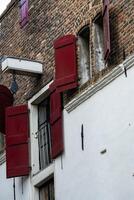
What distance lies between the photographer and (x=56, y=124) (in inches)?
744

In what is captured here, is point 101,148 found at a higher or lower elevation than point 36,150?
lower

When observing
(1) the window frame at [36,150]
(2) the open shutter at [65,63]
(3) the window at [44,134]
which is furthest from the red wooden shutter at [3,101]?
(2) the open shutter at [65,63]

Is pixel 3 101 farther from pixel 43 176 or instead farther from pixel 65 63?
pixel 65 63

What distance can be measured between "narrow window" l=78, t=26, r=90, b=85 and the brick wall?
6.9 inches

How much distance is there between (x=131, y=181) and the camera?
1558 centimetres

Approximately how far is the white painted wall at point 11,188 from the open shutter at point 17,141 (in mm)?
359

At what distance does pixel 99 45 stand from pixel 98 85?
1.18 meters

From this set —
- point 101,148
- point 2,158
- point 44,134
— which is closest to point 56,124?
point 44,134

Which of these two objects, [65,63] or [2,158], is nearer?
[65,63]

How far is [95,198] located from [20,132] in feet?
13.5

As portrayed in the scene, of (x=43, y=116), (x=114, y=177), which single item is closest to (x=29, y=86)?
(x=43, y=116)

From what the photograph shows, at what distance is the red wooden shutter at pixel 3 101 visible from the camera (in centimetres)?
2119

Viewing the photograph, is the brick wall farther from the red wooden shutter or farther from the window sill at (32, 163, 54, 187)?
the window sill at (32, 163, 54, 187)

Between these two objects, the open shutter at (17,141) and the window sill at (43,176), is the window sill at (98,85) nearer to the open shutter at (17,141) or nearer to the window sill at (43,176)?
the window sill at (43,176)
